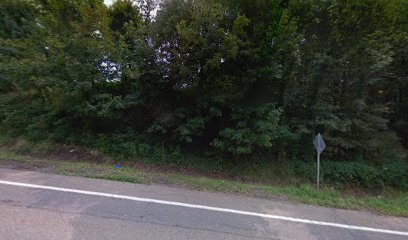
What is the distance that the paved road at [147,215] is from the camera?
3.56 m

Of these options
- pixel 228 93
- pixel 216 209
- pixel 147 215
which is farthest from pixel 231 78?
pixel 147 215

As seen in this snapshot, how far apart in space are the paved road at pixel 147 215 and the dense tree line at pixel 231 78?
2717 mm

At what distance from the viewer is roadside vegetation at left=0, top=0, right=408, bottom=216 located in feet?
23.9

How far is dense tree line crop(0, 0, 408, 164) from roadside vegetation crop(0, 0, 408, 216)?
0.12ft

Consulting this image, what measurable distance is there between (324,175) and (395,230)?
3418 millimetres

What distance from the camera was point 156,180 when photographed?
597cm

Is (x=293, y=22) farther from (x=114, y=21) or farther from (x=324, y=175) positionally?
(x=114, y=21)

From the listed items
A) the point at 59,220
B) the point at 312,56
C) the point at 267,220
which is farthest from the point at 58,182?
the point at 312,56

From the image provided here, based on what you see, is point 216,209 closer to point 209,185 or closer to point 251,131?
point 209,185

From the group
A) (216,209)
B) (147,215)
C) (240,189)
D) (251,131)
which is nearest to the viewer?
(147,215)

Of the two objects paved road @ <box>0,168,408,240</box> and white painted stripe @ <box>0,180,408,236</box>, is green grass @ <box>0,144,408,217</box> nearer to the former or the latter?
paved road @ <box>0,168,408,240</box>

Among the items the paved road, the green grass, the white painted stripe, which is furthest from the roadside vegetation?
the white painted stripe

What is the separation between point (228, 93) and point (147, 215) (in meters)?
4.40

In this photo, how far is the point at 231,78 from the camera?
24.3 ft
